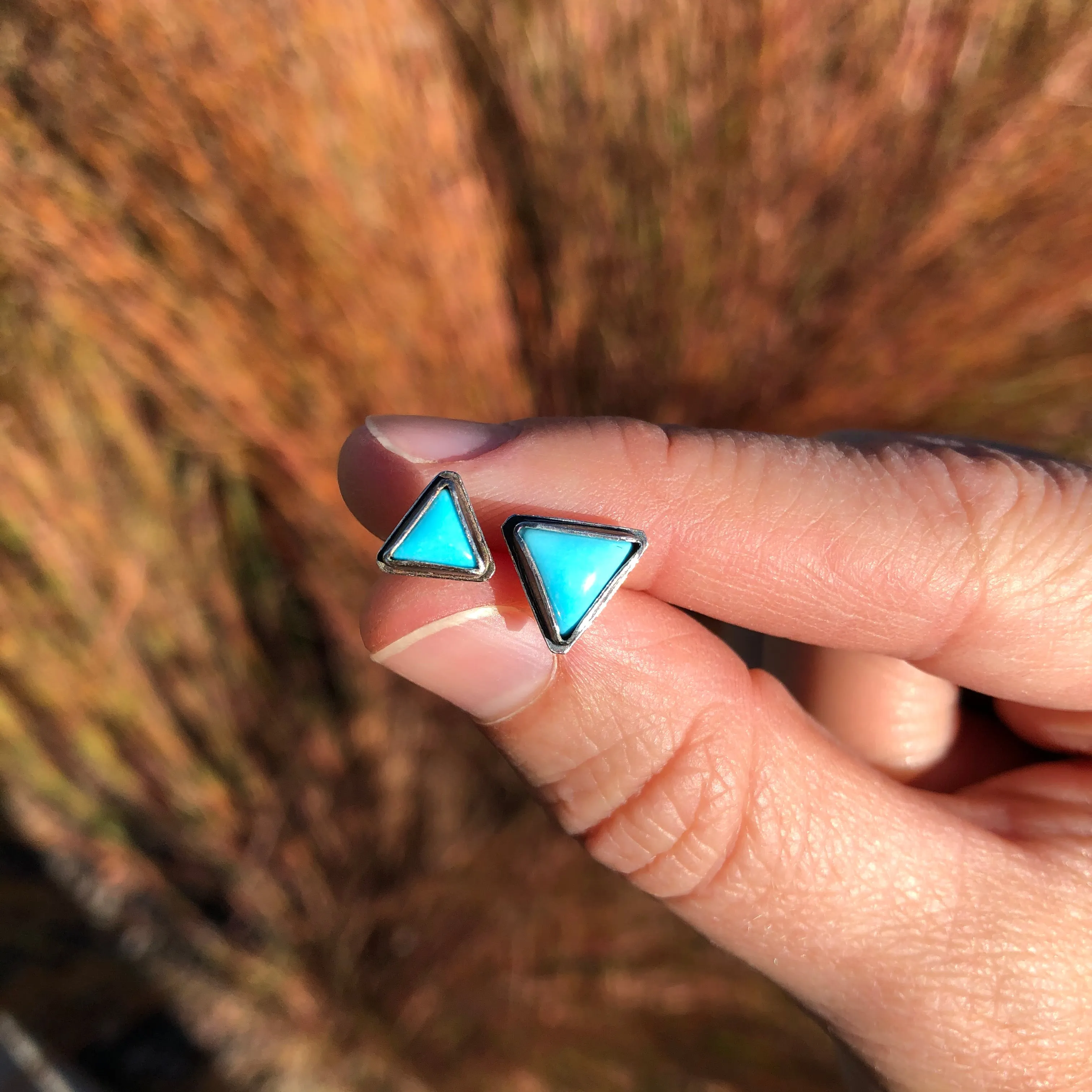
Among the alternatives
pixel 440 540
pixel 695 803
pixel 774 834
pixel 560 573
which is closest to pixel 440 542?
pixel 440 540

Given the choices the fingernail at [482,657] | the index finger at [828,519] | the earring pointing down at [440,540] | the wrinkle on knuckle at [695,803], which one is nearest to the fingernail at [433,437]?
the index finger at [828,519]

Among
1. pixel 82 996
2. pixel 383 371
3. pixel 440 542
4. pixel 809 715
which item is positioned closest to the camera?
pixel 440 542

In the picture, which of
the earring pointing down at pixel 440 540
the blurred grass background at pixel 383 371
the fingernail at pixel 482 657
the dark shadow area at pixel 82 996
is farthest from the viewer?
the dark shadow area at pixel 82 996

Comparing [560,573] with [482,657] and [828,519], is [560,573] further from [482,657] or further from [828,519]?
[828,519]

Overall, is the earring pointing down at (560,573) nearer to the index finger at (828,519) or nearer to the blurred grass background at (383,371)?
the index finger at (828,519)

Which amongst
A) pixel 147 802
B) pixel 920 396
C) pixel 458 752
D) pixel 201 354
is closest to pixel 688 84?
pixel 920 396

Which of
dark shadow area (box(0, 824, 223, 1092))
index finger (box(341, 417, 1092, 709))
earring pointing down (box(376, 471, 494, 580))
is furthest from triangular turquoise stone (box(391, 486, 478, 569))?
dark shadow area (box(0, 824, 223, 1092))

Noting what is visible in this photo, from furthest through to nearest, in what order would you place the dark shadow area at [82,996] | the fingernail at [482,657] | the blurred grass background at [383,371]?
the dark shadow area at [82,996]
the blurred grass background at [383,371]
the fingernail at [482,657]
